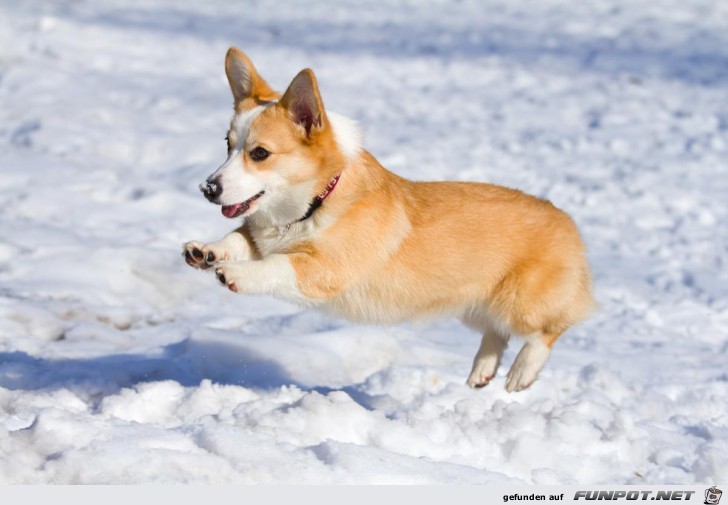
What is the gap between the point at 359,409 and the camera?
3359 mm

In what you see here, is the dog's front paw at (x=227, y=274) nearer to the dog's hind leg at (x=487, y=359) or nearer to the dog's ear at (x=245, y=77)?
the dog's ear at (x=245, y=77)

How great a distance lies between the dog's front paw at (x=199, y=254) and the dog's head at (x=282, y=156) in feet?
0.45

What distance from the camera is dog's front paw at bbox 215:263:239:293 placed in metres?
3.03

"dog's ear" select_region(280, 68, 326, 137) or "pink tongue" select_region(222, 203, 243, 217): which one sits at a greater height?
"dog's ear" select_region(280, 68, 326, 137)

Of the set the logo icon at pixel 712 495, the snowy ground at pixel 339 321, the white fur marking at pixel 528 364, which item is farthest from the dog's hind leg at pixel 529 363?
the logo icon at pixel 712 495

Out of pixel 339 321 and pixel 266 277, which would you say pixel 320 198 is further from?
pixel 339 321

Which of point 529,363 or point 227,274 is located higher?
point 227,274

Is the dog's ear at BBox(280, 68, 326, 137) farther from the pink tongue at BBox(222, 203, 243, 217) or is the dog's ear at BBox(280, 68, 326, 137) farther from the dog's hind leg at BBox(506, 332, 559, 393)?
the dog's hind leg at BBox(506, 332, 559, 393)

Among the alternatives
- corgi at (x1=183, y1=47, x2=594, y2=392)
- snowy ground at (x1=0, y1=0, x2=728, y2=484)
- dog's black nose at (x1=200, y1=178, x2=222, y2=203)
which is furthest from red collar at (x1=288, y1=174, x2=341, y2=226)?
snowy ground at (x1=0, y1=0, x2=728, y2=484)

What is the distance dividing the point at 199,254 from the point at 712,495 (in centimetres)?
184

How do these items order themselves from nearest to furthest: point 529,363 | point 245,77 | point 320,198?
point 320,198
point 245,77
point 529,363

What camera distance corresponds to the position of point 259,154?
3217 mm

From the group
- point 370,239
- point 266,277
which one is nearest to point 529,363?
point 370,239

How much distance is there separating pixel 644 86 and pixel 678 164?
5.67 feet
